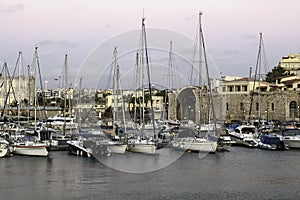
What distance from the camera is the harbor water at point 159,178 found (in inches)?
727

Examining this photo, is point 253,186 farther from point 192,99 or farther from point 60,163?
point 192,99

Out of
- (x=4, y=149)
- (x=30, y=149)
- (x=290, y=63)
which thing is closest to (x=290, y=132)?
(x=30, y=149)

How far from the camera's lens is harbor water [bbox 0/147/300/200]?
60.6ft

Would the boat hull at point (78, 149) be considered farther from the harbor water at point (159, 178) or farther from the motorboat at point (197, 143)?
the motorboat at point (197, 143)

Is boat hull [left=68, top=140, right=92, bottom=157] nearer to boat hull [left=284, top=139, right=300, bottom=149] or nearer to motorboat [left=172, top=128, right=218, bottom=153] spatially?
motorboat [left=172, top=128, right=218, bottom=153]

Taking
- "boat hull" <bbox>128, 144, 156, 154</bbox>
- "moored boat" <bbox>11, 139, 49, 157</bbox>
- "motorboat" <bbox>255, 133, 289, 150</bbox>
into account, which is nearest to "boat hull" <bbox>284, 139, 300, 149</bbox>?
"motorboat" <bbox>255, 133, 289, 150</bbox>

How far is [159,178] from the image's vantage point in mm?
A: 21891

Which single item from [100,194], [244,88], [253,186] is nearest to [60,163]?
[100,194]

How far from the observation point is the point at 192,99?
4012cm

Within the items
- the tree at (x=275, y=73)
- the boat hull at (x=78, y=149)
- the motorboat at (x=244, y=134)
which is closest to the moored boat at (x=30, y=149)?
the boat hull at (x=78, y=149)

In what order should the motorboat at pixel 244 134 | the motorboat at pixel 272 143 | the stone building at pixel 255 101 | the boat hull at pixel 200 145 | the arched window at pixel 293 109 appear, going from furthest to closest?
1. the arched window at pixel 293 109
2. the stone building at pixel 255 101
3. the motorboat at pixel 244 134
4. the motorboat at pixel 272 143
5. the boat hull at pixel 200 145

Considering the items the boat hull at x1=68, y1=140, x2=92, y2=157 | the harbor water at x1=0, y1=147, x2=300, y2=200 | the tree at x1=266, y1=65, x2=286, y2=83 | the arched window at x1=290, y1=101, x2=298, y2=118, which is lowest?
the harbor water at x1=0, y1=147, x2=300, y2=200

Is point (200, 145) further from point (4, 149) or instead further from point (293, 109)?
point (293, 109)

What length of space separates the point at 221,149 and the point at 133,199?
582 inches
